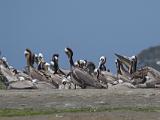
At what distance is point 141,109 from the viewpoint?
18.4 meters

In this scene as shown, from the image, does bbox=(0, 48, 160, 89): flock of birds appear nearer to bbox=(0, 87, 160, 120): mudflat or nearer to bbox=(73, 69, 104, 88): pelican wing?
bbox=(73, 69, 104, 88): pelican wing

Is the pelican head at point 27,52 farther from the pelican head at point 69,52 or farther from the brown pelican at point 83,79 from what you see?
the brown pelican at point 83,79

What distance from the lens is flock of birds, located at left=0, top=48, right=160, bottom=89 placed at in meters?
28.8

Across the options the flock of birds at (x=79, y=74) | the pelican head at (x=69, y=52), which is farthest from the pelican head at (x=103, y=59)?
the pelican head at (x=69, y=52)

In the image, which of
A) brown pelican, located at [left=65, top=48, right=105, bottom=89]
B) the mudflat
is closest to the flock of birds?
brown pelican, located at [left=65, top=48, right=105, bottom=89]

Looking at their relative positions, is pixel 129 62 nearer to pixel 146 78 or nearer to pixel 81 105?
pixel 146 78

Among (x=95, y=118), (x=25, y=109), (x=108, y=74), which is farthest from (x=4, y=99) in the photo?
(x=108, y=74)

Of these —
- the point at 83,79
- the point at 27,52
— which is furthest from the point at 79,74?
the point at 27,52

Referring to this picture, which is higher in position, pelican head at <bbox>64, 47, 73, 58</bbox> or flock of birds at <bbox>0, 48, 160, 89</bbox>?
pelican head at <bbox>64, 47, 73, 58</bbox>

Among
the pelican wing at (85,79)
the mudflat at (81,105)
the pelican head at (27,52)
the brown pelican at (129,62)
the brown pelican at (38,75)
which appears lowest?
the mudflat at (81,105)

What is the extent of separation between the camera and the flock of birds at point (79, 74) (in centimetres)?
2880

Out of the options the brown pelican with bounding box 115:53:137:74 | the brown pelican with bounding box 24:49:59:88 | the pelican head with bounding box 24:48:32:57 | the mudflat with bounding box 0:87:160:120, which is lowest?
the mudflat with bounding box 0:87:160:120

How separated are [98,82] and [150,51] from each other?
87110 millimetres

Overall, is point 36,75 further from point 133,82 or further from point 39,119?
point 39,119
